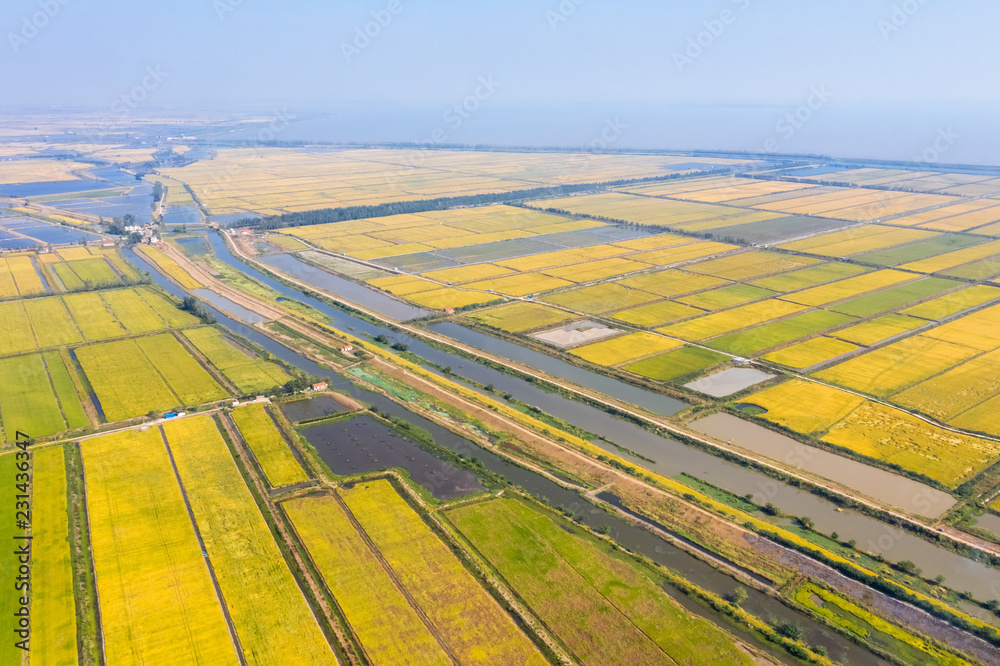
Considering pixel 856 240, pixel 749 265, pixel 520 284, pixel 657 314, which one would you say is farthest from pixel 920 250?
pixel 520 284

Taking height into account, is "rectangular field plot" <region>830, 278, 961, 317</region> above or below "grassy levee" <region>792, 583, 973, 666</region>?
above

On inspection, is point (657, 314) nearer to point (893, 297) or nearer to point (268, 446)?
point (893, 297)

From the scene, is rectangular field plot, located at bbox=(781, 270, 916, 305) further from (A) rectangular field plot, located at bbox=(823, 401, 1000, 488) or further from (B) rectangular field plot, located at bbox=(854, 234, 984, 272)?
(A) rectangular field plot, located at bbox=(823, 401, 1000, 488)

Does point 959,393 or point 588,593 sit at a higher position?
point 959,393

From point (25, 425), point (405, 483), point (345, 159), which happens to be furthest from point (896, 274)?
point (345, 159)

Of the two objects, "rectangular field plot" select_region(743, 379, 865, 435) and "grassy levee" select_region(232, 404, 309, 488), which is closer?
"grassy levee" select_region(232, 404, 309, 488)

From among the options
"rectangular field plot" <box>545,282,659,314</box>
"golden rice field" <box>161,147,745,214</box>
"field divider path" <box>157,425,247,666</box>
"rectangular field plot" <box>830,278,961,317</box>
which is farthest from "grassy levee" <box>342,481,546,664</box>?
"golden rice field" <box>161,147,745,214</box>

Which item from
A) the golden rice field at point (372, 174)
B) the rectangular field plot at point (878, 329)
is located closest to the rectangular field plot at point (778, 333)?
the rectangular field plot at point (878, 329)
